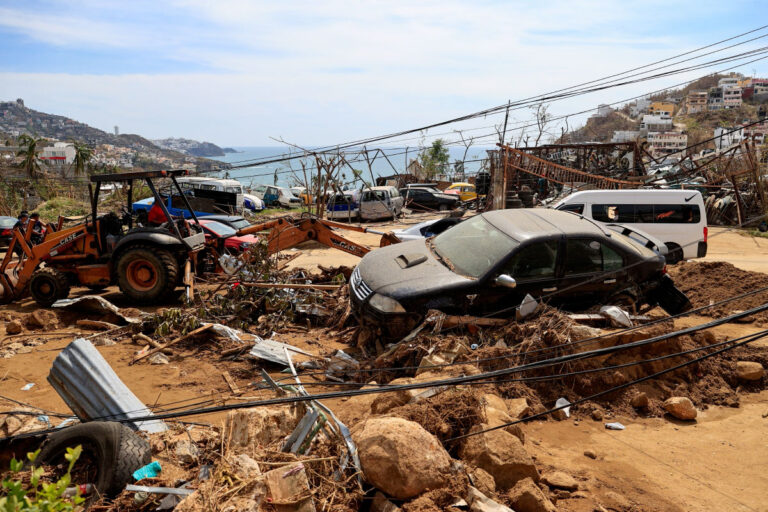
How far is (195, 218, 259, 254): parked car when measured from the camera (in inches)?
455

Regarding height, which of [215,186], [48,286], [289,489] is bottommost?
[289,489]

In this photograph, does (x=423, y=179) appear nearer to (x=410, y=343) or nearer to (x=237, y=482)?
(x=410, y=343)

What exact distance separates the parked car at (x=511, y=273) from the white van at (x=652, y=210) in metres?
6.04

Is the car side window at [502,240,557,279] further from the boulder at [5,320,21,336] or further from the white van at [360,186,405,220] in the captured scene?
the white van at [360,186,405,220]

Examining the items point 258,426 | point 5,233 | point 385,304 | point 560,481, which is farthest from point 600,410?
point 5,233

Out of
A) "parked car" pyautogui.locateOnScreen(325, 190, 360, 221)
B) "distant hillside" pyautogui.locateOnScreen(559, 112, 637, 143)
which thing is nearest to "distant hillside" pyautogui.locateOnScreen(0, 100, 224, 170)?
"distant hillside" pyautogui.locateOnScreen(559, 112, 637, 143)

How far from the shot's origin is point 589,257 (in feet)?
23.6

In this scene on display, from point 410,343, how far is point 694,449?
2.94 meters

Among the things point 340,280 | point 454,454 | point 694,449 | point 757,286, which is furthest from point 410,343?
point 757,286

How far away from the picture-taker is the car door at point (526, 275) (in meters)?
6.76

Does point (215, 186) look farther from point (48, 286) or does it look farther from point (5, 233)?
point (48, 286)

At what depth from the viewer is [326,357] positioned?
729cm

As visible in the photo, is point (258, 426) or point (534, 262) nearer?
point (258, 426)

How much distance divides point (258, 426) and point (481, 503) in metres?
1.68
